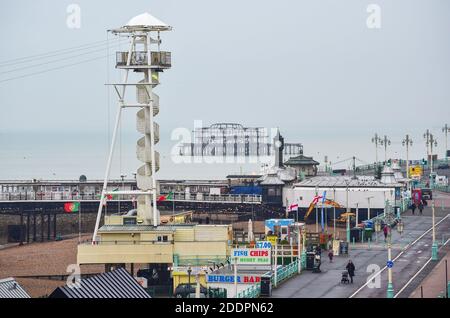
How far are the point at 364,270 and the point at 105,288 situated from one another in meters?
25.1

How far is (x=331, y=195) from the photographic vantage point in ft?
353

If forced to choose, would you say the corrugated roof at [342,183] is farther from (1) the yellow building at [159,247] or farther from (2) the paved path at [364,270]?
(1) the yellow building at [159,247]

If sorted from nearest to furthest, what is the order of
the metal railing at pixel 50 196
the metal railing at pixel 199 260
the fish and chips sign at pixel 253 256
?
the fish and chips sign at pixel 253 256 → the metal railing at pixel 199 260 → the metal railing at pixel 50 196

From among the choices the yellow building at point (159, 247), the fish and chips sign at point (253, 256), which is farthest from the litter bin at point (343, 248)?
the fish and chips sign at point (253, 256)

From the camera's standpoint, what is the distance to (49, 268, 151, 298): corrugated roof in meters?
39.3

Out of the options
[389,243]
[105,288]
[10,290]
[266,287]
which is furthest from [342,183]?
[105,288]

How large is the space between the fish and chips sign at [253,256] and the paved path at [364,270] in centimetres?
176

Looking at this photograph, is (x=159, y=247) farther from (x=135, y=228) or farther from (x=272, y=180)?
(x=272, y=180)

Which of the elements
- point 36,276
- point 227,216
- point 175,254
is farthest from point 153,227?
point 227,216

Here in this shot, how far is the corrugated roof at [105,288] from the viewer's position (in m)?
39.3

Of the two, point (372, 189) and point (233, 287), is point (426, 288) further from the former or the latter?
point (372, 189)

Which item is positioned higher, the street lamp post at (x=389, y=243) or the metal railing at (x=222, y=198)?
Result: the metal railing at (x=222, y=198)
